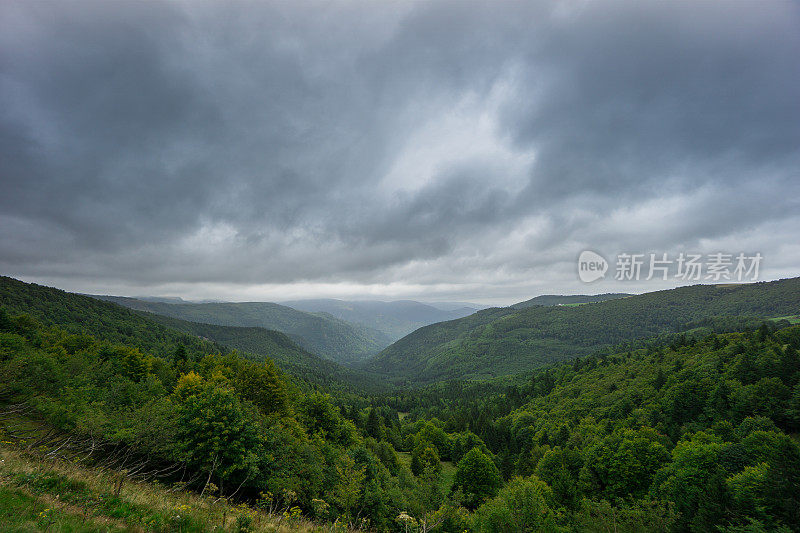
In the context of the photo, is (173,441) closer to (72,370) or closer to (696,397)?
(72,370)

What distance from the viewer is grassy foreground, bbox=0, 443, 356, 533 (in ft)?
28.8

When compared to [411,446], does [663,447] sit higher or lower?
higher

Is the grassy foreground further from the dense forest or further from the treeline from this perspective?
the treeline

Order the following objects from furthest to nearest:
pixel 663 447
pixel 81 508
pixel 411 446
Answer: pixel 411 446
pixel 663 447
pixel 81 508

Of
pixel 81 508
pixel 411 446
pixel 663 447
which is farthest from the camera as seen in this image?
pixel 411 446

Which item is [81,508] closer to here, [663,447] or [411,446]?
[663,447]

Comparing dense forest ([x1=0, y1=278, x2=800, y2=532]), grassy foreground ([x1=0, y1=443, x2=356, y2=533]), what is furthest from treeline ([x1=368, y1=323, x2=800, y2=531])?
grassy foreground ([x1=0, y1=443, x2=356, y2=533])

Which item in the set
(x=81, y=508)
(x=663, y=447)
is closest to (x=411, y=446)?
(x=663, y=447)

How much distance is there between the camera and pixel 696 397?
6219cm

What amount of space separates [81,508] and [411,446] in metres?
87.9

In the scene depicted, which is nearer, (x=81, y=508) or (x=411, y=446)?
(x=81, y=508)

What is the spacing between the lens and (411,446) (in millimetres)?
84688

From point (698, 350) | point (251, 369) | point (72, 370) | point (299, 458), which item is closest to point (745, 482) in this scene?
point (299, 458)

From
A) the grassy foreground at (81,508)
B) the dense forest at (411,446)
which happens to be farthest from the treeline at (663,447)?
the grassy foreground at (81,508)
